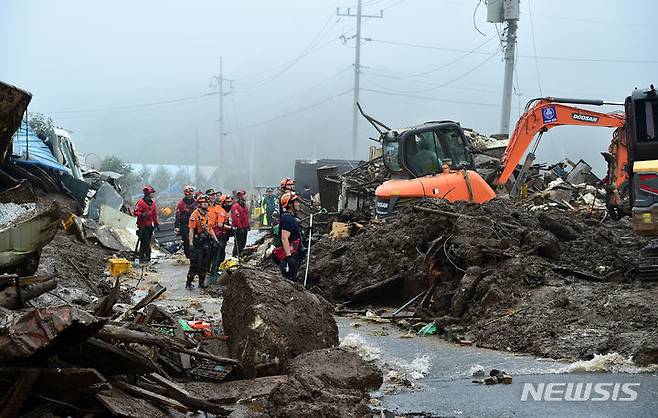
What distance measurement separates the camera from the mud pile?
773 centimetres

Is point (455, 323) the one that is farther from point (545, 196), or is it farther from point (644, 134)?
point (545, 196)

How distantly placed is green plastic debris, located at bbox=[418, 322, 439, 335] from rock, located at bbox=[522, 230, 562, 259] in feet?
6.67

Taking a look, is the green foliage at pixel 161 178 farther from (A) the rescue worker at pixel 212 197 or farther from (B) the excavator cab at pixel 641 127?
A: (B) the excavator cab at pixel 641 127

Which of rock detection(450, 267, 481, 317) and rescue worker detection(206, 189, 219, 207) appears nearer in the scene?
rock detection(450, 267, 481, 317)

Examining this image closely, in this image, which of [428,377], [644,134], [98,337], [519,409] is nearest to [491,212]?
[644,134]

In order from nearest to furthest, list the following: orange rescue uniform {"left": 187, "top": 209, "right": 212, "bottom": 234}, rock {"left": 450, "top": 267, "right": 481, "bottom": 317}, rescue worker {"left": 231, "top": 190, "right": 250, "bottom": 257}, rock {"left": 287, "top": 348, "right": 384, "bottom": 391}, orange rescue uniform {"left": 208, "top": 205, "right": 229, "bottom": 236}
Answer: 1. rock {"left": 287, "top": 348, "right": 384, "bottom": 391}
2. rock {"left": 450, "top": 267, "right": 481, "bottom": 317}
3. orange rescue uniform {"left": 187, "top": 209, "right": 212, "bottom": 234}
4. orange rescue uniform {"left": 208, "top": 205, "right": 229, "bottom": 236}
5. rescue worker {"left": 231, "top": 190, "right": 250, "bottom": 257}

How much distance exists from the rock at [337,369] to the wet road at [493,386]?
0.60 ft

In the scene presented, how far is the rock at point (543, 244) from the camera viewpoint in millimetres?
10281

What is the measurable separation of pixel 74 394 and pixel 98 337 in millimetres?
536

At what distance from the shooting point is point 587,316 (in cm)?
794

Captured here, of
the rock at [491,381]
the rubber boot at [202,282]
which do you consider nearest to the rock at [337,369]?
the rock at [491,381]

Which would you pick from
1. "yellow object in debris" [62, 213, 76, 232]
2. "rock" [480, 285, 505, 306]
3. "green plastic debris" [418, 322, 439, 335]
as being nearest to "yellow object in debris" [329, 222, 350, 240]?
"green plastic debris" [418, 322, 439, 335]

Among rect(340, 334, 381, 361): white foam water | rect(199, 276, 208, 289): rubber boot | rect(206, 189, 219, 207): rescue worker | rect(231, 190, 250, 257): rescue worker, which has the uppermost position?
rect(206, 189, 219, 207): rescue worker

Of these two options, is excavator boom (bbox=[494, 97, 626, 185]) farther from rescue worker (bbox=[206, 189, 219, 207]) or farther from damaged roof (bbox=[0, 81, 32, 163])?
damaged roof (bbox=[0, 81, 32, 163])
